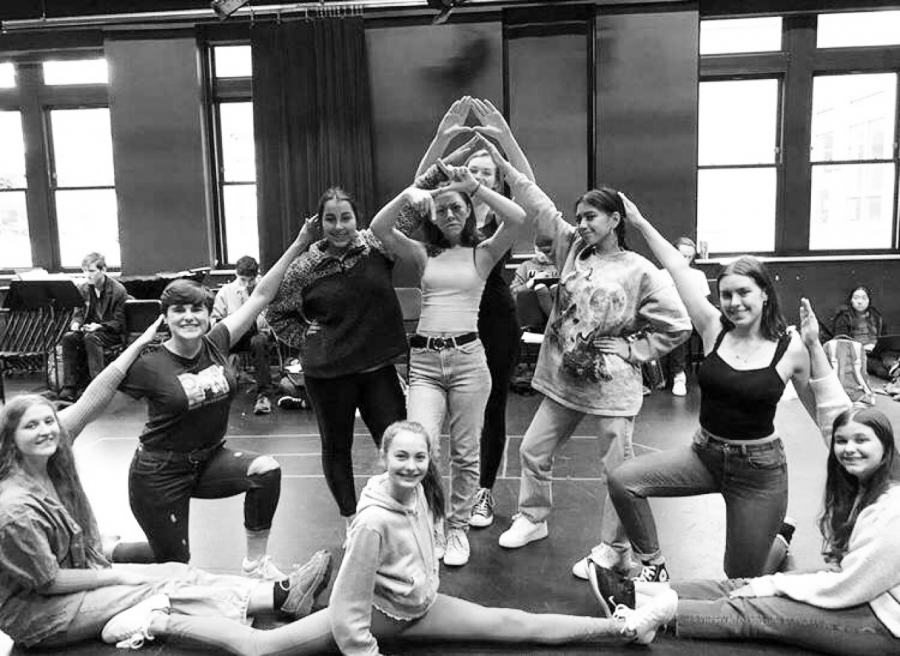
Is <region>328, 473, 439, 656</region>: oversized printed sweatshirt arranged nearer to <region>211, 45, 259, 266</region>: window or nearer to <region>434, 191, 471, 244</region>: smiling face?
<region>434, 191, 471, 244</region>: smiling face

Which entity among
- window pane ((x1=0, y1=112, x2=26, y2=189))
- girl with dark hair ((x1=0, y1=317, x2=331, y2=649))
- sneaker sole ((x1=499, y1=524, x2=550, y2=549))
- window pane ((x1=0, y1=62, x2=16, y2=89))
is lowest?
sneaker sole ((x1=499, y1=524, x2=550, y2=549))

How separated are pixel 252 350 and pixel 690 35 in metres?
5.10

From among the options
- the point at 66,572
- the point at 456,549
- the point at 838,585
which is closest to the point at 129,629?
the point at 66,572

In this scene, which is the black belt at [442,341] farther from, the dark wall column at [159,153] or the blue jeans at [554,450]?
the dark wall column at [159,153]

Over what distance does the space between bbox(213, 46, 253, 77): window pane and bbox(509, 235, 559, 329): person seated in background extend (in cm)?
370

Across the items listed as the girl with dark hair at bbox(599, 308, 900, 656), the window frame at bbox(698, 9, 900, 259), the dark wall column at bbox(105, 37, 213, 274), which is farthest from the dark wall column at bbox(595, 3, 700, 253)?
the girl with dark hair at bbox(599, 308, 900, 656)

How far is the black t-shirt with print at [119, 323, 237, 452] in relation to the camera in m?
2.81

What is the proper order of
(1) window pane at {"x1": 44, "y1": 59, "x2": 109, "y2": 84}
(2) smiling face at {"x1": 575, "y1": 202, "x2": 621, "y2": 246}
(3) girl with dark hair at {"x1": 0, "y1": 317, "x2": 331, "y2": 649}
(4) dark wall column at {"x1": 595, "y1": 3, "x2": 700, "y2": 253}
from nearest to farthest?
(3) girl with dark hair at {"x1": 0, "y1": 317, "x2": 331, "y2": 649}
(2) smiling face at {"x1": 575, "y1": 202, "x2": 621, "y2": 246}
(4) dark wall column at {"x1": 595, "y1": 3, "x2": 700, "y2": 253}
(1) window pane at {"x1": 44, "y1": 59, "x2": 109, "y2": 84}

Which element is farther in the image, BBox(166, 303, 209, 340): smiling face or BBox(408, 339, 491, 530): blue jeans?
BBox(408, 339, 491, 530): blue jeans

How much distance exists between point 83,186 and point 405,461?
25.8 feet

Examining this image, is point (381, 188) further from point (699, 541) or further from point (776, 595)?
point (776, 595)

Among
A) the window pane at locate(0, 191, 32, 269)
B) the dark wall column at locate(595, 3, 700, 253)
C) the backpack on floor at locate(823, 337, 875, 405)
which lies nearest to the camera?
the backpack on floor at locate(823, 337, 875, 405)

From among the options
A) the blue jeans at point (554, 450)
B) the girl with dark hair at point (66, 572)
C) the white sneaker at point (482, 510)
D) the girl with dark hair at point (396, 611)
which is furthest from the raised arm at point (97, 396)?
the white sneaker at point (482, 510)

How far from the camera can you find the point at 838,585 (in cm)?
241
